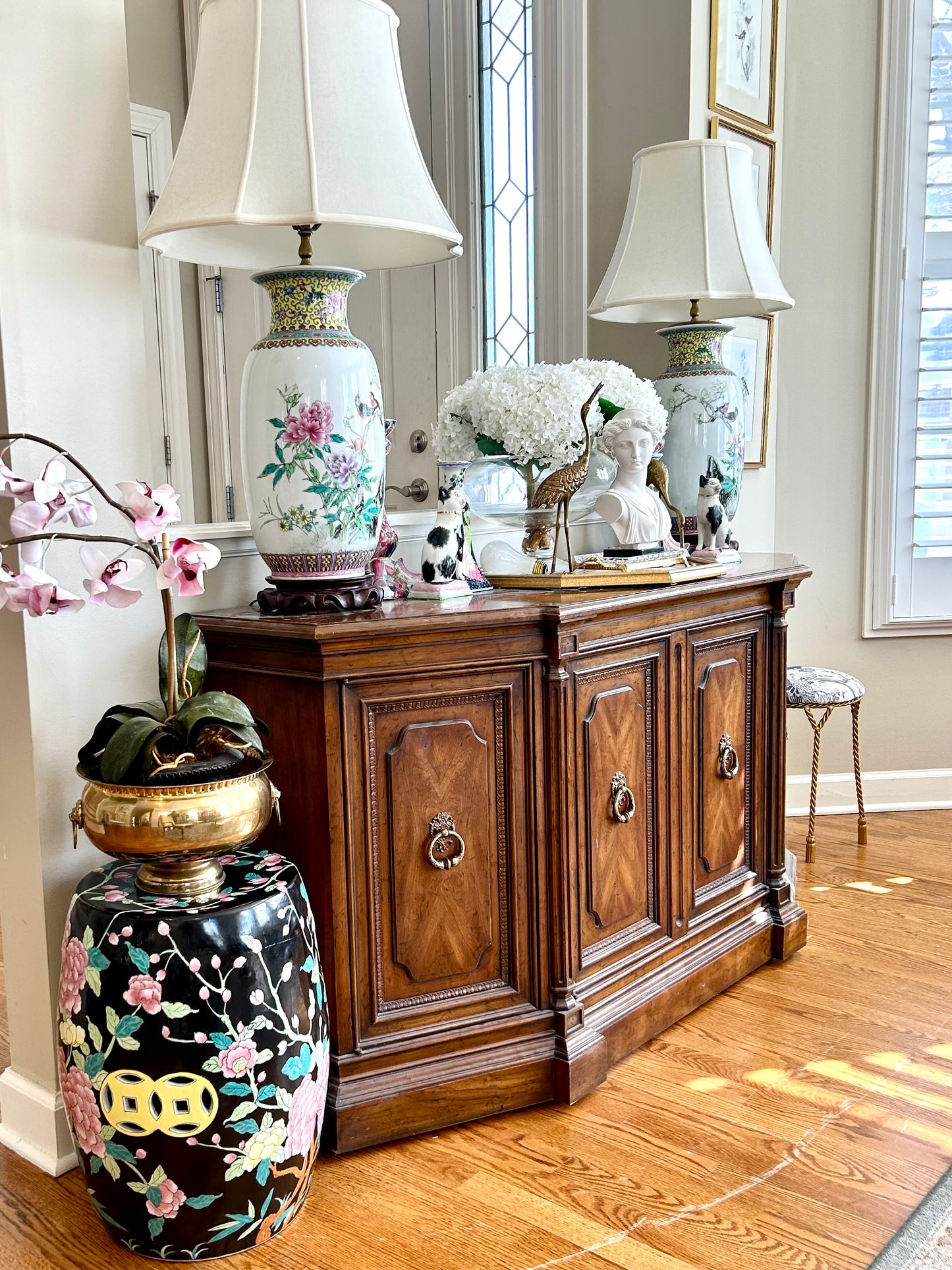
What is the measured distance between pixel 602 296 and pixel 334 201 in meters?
1.07

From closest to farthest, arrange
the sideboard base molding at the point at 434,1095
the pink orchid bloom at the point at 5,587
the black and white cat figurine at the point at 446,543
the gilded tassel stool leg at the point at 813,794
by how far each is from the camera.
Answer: the pink orchid bloom at the point at 5,587, the sideboard base molding at the point at 434,1095, the black and white cat figurine at the point at 446,543, the gilded tassel stool leg at the point at 813,794

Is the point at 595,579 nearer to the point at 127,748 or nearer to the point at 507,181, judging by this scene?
the point at 127,748

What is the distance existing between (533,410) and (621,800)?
746 mm

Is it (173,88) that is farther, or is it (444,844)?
(173,88)

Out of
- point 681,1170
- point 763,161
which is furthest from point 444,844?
point 763,161

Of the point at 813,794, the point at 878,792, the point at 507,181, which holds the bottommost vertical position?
the point at 878,792

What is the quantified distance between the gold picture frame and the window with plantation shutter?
0.39 metres

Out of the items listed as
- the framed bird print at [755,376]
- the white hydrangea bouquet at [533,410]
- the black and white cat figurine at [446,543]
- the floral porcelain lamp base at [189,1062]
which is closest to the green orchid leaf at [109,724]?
the floral porcelain lamp base at [189,1062]

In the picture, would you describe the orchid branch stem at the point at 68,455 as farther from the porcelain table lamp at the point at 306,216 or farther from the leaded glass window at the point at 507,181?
the leaded glass window at the point at 507,181

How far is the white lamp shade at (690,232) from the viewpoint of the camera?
2467 millimetres

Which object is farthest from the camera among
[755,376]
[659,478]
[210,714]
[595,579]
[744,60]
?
[755,376]

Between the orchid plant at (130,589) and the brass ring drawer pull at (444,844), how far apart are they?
1.18 ft

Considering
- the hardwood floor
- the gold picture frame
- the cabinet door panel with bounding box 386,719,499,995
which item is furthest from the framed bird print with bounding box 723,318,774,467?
the cabinet door panel with bounding box 386,719,499,995

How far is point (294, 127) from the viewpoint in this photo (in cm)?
163
